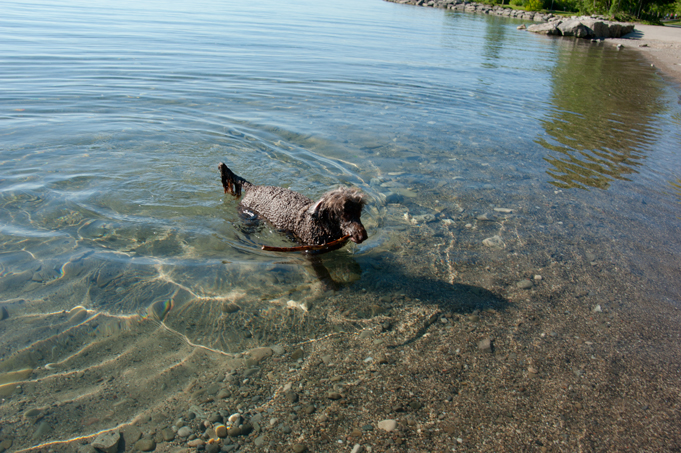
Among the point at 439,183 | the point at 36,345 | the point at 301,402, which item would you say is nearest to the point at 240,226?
the point at 36,345

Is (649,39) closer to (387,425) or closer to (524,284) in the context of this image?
(524,284)

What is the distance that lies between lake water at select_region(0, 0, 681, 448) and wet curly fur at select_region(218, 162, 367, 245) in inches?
13.1

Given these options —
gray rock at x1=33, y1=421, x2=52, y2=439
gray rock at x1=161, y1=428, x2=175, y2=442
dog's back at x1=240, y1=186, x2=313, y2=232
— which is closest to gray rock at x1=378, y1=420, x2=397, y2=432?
gray rock at x1=161, y1=428, x2=175, y2=442

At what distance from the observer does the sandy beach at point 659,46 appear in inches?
966

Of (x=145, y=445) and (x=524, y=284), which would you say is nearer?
(x=145, y=445)

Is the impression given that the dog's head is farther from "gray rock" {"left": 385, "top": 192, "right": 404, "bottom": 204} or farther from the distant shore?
the distant shore

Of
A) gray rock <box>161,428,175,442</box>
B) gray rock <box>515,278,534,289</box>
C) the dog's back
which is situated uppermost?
the dog's back

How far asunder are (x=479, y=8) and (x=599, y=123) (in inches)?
2987

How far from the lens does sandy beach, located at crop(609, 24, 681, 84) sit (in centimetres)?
2453

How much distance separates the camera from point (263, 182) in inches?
321

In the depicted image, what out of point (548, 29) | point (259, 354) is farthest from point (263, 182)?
point (548, 29)

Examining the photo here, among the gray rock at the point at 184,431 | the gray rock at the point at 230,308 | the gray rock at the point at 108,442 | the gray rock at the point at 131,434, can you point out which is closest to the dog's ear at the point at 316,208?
the gray rock at the point at 230,308

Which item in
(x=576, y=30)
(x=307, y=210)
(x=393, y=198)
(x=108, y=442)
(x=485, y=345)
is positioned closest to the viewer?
(x=108, y=442)

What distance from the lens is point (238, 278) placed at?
17.6 ft
